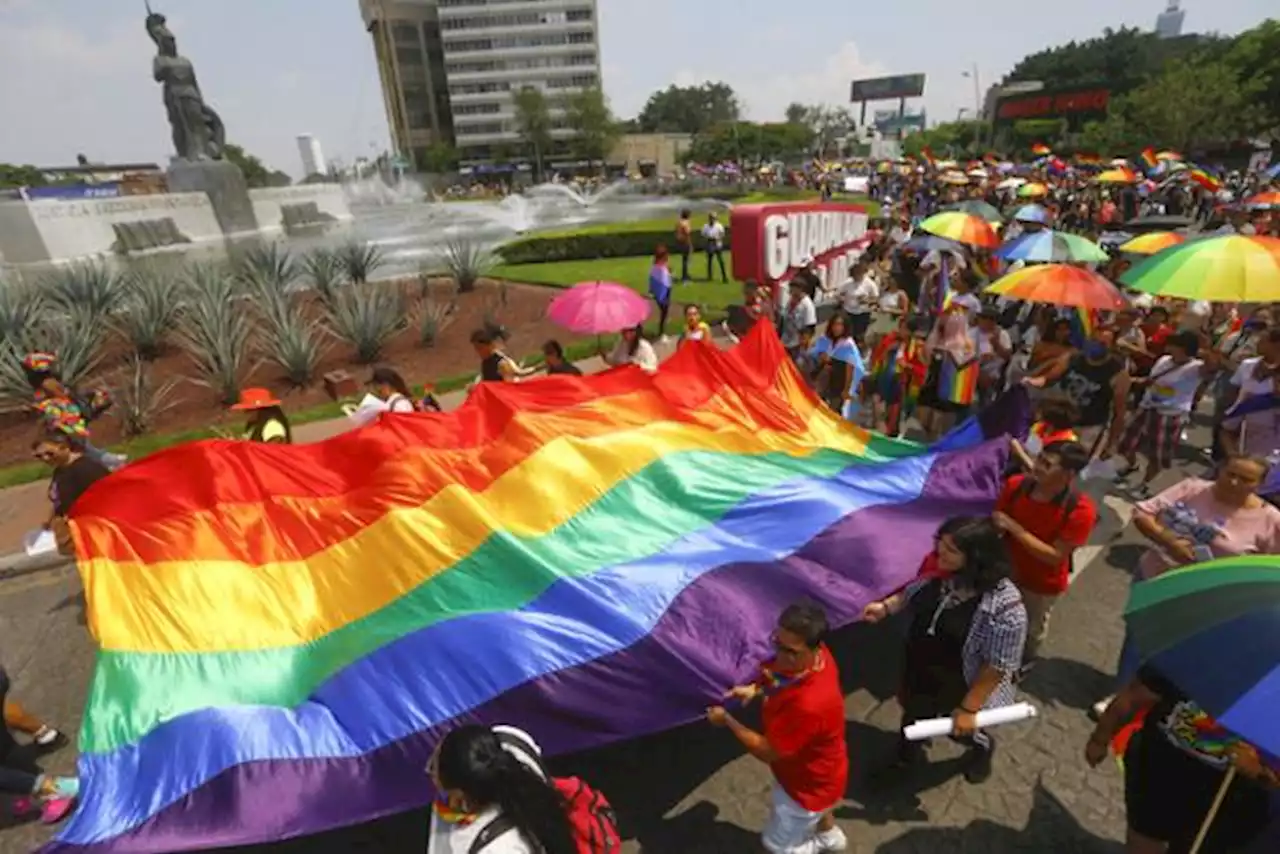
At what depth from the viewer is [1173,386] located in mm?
6371

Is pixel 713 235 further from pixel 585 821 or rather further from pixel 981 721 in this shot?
pixel 585 821

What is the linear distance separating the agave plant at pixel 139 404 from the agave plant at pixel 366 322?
2.61 meters

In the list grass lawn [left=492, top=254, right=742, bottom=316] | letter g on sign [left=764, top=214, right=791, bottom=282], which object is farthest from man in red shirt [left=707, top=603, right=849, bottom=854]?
letter g on sign [left=764, top=214, right=791, bottom=282]

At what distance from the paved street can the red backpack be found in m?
1.37

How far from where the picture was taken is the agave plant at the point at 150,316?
11945mm

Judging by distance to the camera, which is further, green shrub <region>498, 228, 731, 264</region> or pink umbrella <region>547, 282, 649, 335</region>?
green shrub <region>498, 228, 731, 264</region>

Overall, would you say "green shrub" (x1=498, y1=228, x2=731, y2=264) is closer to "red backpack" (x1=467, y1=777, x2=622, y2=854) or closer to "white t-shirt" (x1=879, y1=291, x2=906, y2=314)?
"white t-shirt" (x1=879, y1=291, x2=906, y2=314)

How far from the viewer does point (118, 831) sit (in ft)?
9.08

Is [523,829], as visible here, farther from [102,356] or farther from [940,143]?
[940,143]

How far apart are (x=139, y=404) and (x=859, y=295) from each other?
9.94 m

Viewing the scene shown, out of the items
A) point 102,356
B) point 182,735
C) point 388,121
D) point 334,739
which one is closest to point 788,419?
point 334,739

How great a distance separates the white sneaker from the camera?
3.16m

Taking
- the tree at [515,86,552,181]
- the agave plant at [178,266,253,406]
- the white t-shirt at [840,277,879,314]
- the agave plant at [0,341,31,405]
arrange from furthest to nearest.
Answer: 1. the tree at [515,86,552,181]
2. the agave plant at [178,266,253,406]
3. the white t-shirt at [840,277,879,314]
4. the agave plant at [0,341,31,405]

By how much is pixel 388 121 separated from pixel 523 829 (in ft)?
384
